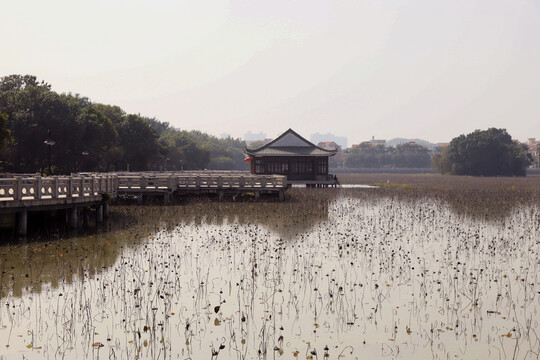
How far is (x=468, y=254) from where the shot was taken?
1895cm

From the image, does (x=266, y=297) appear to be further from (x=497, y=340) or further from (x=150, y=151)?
(x=150, y=151)

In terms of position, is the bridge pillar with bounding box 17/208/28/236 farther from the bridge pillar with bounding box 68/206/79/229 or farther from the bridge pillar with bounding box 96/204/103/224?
the bridge pillar with bounding box 96/204/103/224

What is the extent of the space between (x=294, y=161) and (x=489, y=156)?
276 feet

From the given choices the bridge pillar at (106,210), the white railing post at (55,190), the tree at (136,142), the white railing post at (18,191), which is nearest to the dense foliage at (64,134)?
the tree at (136,142)

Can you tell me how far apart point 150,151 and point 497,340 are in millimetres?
75583

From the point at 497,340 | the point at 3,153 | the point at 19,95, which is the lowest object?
the point at 497,340

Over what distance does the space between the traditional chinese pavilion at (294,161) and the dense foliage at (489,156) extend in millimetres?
80421

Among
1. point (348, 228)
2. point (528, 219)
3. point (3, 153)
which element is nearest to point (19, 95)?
point (3, 153)

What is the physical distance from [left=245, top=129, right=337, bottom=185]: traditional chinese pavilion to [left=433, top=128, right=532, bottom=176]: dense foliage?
3166 inches

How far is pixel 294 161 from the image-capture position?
64.0m

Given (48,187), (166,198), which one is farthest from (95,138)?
(48,187)

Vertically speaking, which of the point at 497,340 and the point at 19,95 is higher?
the point at 19,95

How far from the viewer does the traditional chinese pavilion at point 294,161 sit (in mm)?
63469

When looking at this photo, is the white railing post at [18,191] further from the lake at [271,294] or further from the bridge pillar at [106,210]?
the bridge pillar at [106,210]
